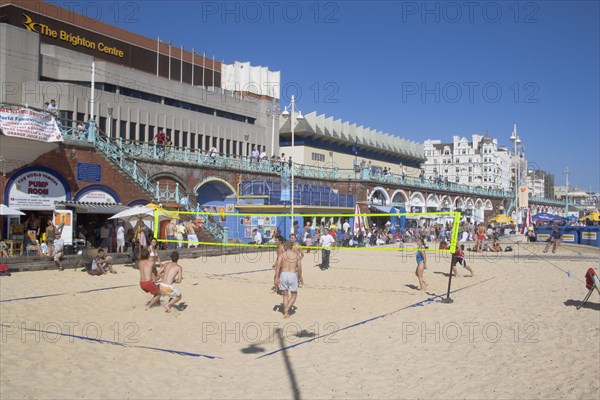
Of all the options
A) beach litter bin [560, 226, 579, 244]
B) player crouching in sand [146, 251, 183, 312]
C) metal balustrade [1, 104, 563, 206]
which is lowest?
player crouching in sand [146, 251, 183, 312]

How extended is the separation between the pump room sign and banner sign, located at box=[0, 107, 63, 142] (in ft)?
5.08

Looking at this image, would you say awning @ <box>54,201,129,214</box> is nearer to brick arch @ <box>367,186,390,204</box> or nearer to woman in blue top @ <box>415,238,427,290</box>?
woman in blue top @ <box>415,238,427,290</box>

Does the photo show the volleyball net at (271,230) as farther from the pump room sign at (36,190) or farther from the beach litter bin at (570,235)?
the beach litter bin at (570,235)

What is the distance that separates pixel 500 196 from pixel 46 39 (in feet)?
172

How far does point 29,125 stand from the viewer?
61.3 feet

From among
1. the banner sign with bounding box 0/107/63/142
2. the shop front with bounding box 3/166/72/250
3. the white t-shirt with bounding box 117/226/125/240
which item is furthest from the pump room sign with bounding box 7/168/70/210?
the white t-shirt with bounding box 117/226/125/240

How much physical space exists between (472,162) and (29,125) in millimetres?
98945

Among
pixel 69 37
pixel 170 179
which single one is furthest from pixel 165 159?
pixel 69 37

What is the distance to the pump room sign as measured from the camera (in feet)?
63.9

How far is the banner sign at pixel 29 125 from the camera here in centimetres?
1812

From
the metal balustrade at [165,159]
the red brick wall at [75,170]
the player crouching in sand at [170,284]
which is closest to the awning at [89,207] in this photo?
the red brick wall at [75,170]

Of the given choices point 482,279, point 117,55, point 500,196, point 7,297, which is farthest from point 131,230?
point 500,196

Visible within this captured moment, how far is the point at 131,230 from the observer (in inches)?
849

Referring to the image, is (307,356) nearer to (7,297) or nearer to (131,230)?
(7,297)
